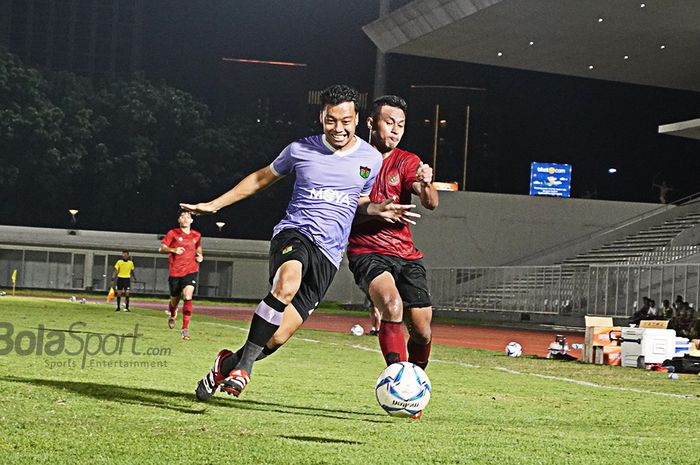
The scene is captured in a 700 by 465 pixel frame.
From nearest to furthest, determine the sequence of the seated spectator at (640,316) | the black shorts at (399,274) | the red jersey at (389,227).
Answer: the black shorts at (399,274)
the red jersey at (389,227)
the seated spectator at (640,316)

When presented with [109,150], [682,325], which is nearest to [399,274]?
[682,325]

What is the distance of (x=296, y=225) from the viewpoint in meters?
7.73

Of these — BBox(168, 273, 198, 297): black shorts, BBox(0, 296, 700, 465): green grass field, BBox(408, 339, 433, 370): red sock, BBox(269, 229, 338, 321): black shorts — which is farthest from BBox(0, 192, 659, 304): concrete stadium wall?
BBox(269, 229, 338, 321): black shorts

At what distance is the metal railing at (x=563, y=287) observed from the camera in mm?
33250

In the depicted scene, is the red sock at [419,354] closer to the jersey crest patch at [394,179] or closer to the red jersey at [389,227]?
the red jersey at [389,227]

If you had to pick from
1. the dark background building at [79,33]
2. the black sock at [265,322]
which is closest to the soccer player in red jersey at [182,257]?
the black sock at [265,322]

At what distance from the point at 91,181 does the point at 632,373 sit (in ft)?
180

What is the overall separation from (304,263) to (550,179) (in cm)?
4526

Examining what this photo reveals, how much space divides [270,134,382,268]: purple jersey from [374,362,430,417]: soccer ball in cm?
102

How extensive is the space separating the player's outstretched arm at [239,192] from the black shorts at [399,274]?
0.97 metres

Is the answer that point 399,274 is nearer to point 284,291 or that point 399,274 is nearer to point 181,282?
point 284,291

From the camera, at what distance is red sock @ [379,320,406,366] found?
26.7 ft

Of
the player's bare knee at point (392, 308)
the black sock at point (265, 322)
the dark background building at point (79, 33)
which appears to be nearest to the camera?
the black sock at point (265, 322)

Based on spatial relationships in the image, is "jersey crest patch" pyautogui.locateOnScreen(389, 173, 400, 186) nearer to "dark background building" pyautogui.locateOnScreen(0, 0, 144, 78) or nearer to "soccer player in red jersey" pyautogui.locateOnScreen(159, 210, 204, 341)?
"soccer player in red jersey" pyautogui.locateOnScreen(159, 210, 204, 341)
